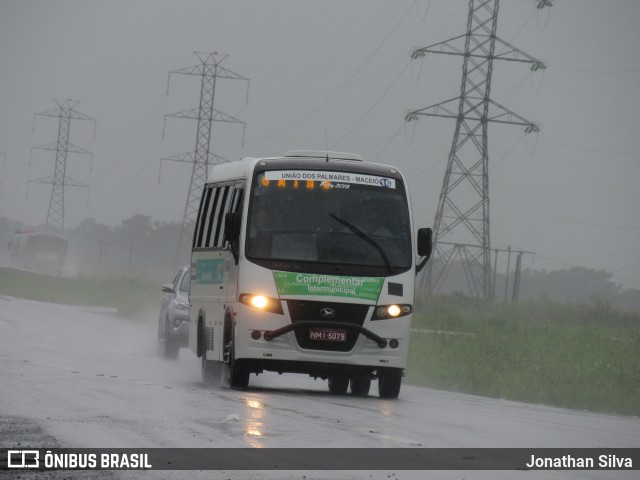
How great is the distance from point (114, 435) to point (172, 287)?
1799cm

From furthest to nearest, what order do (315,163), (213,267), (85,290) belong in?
(85,290)
(213,267)
(315,163)

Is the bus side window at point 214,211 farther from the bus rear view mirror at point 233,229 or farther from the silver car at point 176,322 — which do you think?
the silver car at point 176,322

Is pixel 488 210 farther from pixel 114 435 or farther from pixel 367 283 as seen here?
pixel 114 435

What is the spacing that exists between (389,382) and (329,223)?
2.15 m

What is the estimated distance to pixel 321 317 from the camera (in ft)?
58.5

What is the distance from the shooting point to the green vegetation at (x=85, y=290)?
6881 cm

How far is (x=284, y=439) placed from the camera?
11.6 m

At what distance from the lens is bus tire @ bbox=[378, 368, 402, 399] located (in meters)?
18.3

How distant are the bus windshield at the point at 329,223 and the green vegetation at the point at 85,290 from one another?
1589 inches

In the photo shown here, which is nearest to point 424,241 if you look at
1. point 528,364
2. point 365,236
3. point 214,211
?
point 365,236

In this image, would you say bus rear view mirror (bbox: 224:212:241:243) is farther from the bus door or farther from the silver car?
the silver car

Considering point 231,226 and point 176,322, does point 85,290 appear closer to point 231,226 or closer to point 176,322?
point 176,322

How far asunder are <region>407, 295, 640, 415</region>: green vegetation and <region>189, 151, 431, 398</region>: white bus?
5272mm

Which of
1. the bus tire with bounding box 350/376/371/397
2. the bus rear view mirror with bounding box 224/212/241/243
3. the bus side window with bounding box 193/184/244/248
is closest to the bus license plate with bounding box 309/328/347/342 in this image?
the bus rear view mirror with bounding box 224/212/241/243
